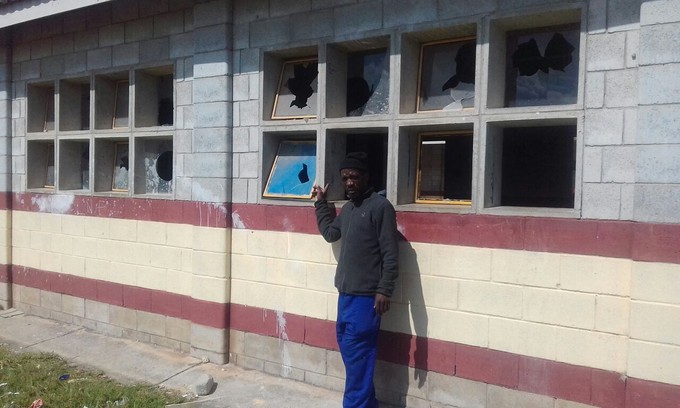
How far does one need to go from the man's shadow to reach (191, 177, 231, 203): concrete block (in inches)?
74.4

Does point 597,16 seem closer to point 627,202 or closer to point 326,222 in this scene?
point 627,202

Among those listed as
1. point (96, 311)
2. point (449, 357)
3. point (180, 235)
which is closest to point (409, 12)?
point (449, 357)

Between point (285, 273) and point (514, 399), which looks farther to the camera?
point (285, 273)

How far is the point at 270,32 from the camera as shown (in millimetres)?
5285

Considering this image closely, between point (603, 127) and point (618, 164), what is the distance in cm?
26

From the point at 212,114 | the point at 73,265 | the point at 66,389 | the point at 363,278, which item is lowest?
the point at 66,389

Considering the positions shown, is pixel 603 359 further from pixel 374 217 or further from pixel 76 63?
pixel 76 63

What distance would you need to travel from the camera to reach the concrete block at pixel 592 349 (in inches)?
146

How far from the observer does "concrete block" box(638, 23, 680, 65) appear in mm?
3460

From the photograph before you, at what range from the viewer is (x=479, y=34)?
4.20 metres

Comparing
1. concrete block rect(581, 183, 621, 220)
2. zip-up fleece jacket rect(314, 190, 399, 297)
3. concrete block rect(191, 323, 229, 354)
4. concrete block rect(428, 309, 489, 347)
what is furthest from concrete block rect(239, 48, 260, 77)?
concrete block rect(581, 183, 621, 220)

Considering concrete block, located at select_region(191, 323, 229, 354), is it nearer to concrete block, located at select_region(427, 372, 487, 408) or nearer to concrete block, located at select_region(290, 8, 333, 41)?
concrete block, located at select_region(427, 372, 487, 408)

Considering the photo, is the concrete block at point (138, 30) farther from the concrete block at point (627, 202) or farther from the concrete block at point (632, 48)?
the concrete block at point (627, 202)

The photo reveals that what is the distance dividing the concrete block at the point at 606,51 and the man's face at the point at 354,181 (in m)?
1.74
